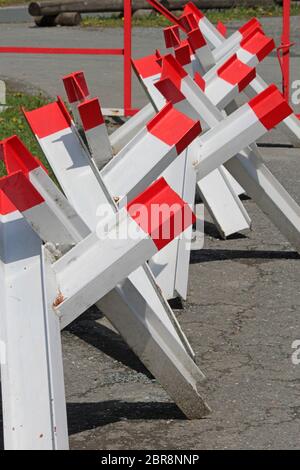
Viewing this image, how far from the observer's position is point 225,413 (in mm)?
4590

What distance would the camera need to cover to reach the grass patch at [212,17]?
763 inches

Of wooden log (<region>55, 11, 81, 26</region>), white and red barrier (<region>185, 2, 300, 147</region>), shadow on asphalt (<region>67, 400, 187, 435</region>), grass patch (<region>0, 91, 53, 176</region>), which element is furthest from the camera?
wooden log (<region>55, 11, 81, 26</region>)

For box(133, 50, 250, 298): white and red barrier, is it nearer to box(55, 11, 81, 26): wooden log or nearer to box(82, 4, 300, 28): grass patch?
box(82, 4, 300, 28): grass patch

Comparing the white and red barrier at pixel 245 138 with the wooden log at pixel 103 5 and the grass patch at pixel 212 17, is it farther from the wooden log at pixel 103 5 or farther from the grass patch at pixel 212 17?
the wooden log at pixel 103 5

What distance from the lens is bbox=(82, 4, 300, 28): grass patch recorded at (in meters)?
19.4

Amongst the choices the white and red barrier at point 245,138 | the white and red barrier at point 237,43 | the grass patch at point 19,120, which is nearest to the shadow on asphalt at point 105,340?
the white and red barrier at point 245,138

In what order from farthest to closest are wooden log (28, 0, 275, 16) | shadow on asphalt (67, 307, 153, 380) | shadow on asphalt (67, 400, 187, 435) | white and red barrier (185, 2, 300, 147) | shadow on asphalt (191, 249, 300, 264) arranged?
wooden log (28, 0, 275, 16) → white and red barrier (185, 2, 300, 147) → shadow on asphalt (191, 249, 300, 264) → shadow on asphalt (67, 307, 153, 380) → shadow on asphalt (67, 400, 187, 435)

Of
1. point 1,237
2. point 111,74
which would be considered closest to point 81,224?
point 1,237

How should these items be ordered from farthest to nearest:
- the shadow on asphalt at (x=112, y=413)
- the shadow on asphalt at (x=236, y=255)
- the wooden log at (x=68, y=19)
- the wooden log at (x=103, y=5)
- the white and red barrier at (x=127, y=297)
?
the wooden log at (x=68, y=19) → the wooden log at (x=103, y=5) → the shadow on asphalt at (x=236, y=255) → the shadow on asphalt at (x=112, y=413) → the white and red barrier at (x=127, y=297)

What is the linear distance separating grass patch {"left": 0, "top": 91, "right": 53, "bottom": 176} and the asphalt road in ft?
6.58

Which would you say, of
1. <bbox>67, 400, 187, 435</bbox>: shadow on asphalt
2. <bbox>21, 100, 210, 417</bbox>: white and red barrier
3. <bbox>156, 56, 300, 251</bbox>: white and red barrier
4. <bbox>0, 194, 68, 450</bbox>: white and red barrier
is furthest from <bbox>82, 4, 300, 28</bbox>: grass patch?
<bbox>0, 194, 68, 450</bbox>: white and red barrier

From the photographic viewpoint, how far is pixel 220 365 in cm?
512

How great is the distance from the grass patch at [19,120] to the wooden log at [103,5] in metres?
7.67
